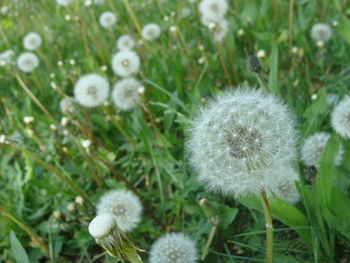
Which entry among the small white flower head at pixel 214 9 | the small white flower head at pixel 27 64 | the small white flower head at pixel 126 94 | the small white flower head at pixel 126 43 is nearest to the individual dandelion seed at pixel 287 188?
the small white flower head at pixel 126 94

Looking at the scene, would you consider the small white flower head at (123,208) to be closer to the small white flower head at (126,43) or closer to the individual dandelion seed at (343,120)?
the individual dandelion seed at (343,120)

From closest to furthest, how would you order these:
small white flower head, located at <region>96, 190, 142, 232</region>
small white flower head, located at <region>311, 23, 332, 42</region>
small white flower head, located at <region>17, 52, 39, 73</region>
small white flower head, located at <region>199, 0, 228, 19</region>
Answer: small white flower head, located at <region>96, 190, 142, 232</region> → small white flower head, located at <region>311, 23, 332, 42</region> → small white flower head, located at <region>199, 0, 228, 19</region> → small white flower head, located at <region>17, 52, 39, 73</region>

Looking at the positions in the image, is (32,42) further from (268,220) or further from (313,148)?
(268,220)

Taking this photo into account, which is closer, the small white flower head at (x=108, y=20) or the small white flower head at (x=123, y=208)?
the small white flower head at (x=123, y=208)

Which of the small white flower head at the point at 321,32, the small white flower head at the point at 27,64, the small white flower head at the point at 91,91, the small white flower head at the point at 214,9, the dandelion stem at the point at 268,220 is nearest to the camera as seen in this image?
the dandelion stem at the point at 268,220

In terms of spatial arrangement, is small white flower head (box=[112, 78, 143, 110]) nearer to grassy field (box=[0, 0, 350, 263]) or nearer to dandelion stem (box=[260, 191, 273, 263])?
grassy field (box=[0, 0, 350, 263])

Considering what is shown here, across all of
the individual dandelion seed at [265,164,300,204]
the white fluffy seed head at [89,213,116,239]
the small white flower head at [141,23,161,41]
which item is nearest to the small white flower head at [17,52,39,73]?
the small white flower head at [141,23,161,41]
